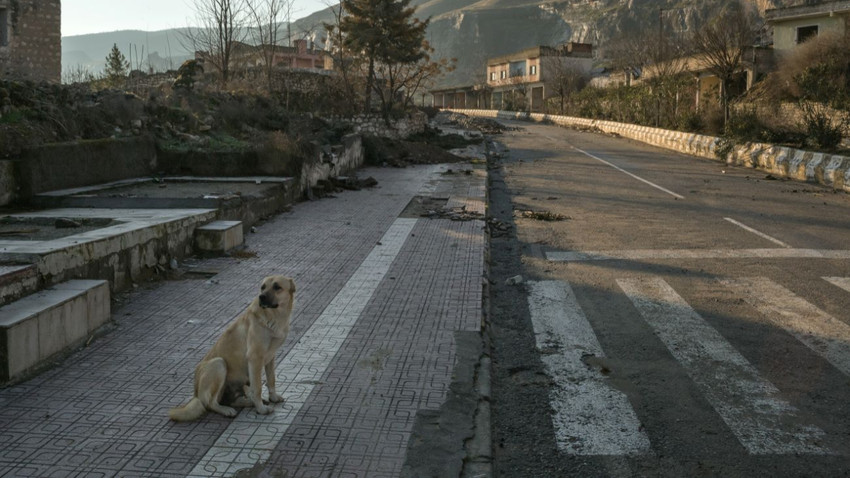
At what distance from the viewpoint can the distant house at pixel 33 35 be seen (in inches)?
984

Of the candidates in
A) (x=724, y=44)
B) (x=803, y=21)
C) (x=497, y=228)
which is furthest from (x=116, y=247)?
(x=803, y=21)

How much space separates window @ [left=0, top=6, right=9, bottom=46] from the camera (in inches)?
982

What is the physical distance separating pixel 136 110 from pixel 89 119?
5.38 feet

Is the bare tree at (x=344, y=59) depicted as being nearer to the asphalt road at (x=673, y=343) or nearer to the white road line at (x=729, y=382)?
the asphalt road at (x=673, y=343)

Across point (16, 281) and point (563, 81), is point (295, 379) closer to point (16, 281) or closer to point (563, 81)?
point (16, 281)

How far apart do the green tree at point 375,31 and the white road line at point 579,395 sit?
83.1 ft

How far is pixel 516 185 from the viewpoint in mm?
19672

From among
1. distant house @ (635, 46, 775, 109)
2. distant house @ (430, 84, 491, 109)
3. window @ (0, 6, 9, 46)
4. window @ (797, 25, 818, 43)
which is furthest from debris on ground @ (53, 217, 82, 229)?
distant house @ (430, 84, 491, 109)

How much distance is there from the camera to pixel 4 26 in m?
25.0

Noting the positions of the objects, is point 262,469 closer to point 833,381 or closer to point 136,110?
point 833,381

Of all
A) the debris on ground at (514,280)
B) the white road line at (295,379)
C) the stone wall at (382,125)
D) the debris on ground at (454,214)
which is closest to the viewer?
the white road line at (295,379)

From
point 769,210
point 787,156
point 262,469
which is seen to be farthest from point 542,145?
point 262,469

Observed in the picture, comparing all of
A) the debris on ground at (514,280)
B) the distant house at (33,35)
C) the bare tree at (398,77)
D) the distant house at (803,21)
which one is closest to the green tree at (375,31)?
the bare tree at (398,77)

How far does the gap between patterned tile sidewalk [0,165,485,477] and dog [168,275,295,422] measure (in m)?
0.10
